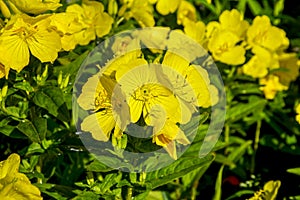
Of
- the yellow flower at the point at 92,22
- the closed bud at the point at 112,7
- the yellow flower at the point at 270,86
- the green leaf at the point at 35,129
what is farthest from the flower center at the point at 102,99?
the yellow flower at the point at 270,86

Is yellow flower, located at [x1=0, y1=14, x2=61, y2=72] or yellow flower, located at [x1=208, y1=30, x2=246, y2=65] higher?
yellow flower, located at [x1=0, y1=14, x2=61, y2=72]

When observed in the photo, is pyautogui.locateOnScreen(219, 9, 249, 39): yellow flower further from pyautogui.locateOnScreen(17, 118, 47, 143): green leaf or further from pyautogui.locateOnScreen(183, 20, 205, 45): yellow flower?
pyautogui.locateOnScreen(17, 118, 47, 143): green leaf

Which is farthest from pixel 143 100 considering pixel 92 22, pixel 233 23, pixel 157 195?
pixel 233 23

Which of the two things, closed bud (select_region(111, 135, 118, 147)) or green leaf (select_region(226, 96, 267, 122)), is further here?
green leaf (select_region(226, 96, 267, 122))

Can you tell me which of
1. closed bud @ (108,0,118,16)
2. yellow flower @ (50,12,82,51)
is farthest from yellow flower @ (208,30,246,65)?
yellow flower @ (50,12,82,51)

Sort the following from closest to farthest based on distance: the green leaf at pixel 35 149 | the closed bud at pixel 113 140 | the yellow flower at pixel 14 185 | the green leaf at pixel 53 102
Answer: the yellow flower at pixel 14 185 < the closed bud at pixel 113 140 < the green leaf at pixel 53 102 < the green leaf at pixel 35 149

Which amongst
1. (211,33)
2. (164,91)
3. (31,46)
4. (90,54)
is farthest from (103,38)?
(164,91)

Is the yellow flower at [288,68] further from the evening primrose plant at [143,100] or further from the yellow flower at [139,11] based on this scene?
the yellow flower at [139,11]
